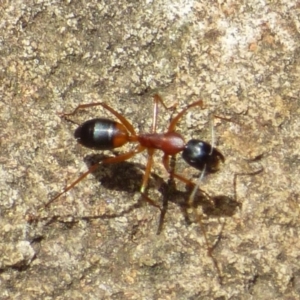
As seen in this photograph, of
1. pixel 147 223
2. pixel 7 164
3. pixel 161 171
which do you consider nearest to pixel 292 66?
pixel 161 171

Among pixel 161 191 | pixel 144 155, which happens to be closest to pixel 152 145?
pixel 144 155

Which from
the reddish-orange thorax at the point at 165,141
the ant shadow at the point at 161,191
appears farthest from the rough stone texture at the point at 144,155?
the reddish-orange thorax at the point at 165,141

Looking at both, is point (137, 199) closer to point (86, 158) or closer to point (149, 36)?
point (86, 158)

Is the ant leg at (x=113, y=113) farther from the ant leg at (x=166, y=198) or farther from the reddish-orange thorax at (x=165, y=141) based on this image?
the ant leg at (x=166, y=198)

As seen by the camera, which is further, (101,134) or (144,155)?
(144,155)

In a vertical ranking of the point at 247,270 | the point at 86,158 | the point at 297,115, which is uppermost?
the point at 297,115

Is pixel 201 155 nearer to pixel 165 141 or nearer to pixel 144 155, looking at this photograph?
pixel 165 141

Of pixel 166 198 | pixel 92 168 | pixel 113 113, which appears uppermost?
pixel 113 113
